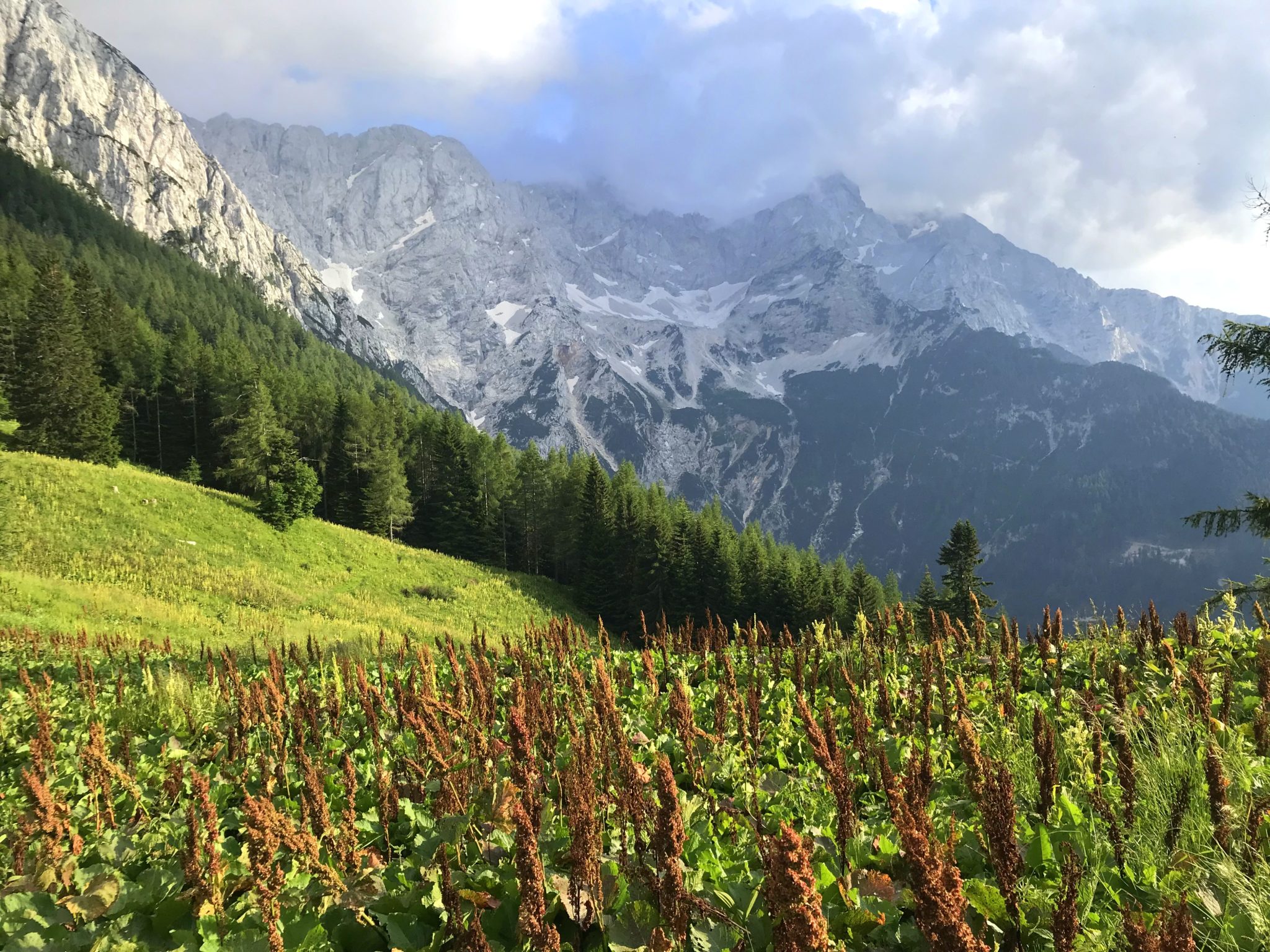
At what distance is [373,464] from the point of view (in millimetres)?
61781

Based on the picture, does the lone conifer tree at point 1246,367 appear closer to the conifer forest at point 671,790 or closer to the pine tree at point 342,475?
the conifer forest at point 671,790

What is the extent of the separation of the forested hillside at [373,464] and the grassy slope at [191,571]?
6249 millimetres

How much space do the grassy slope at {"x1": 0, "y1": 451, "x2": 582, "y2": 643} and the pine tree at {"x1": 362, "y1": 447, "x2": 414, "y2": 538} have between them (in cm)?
1502

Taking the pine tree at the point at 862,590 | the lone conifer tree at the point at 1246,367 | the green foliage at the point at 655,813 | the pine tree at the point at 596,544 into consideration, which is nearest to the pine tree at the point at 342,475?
the pine tree at the point at 596,544

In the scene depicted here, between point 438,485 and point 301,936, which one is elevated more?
point 438,485

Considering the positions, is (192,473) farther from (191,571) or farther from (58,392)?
(191,571)

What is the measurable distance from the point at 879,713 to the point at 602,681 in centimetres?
346

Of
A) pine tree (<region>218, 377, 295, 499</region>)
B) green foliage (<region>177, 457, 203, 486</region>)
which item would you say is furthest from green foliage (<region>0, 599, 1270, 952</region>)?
green foliage (<region>177, 457, 203, 486</region>)

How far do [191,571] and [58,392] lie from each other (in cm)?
2587

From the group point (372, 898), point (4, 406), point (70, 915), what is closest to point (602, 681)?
point (372, 898)

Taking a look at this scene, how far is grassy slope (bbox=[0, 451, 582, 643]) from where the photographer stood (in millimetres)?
22453

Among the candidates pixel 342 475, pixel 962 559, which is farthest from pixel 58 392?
pixel 962 559

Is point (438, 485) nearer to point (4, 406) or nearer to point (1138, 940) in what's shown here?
point (4, 406)

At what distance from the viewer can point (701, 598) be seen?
59.4m
